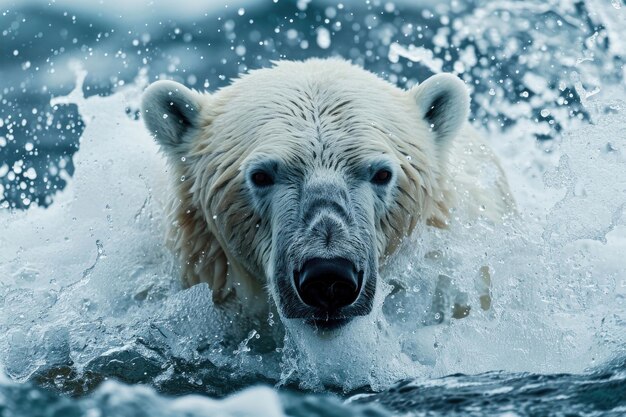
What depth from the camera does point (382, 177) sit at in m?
4.46

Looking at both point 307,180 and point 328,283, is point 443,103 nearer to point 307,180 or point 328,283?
point 307,180

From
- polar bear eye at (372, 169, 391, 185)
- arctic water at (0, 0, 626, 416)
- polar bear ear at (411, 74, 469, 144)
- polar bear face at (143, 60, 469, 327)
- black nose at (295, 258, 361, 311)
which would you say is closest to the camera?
arctic water at (0, 0, 626, 416)

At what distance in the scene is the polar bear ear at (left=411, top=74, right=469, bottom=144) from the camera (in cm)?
491

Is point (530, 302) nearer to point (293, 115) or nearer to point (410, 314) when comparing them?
point (410, 314)

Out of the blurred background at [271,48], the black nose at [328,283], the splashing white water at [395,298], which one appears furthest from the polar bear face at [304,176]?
the blurred background at [271,48]

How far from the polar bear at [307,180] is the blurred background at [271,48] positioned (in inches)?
145

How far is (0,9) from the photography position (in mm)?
10438

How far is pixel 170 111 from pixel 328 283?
1.47 m

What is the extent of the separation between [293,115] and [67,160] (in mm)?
4594

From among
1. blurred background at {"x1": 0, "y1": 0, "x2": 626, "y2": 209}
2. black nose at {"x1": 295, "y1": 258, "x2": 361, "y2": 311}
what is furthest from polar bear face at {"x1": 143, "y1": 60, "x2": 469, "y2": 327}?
blurred background at {"x1": 0, "y1": 0, "x2": 626, "y2": 209}

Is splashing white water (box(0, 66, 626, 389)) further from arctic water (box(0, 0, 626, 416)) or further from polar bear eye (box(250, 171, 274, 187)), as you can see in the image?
polar bear eye (box(250, 171, 274, 187))

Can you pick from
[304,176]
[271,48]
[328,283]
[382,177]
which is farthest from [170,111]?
[271,48]

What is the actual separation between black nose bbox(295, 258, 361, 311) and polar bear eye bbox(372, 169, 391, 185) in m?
0.63

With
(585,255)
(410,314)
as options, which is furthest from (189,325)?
(585,255)
